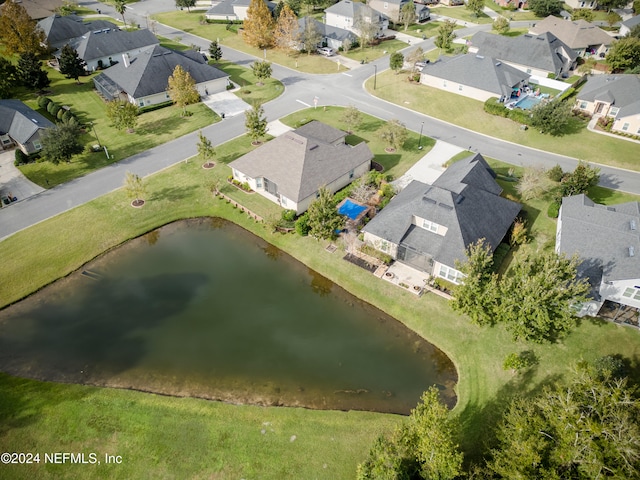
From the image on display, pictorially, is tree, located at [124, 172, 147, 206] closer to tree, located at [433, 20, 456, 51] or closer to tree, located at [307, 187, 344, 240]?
tree, located at [307, 187, 344, 240]

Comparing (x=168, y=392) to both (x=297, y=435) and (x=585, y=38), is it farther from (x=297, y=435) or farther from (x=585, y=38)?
(x=585, y=38)

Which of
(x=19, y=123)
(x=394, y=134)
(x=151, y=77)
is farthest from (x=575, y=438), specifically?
(x=151, y=77)

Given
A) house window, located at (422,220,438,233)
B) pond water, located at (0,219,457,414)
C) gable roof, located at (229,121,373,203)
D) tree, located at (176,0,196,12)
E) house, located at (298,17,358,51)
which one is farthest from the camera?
tree, located at (176,0,196,12)

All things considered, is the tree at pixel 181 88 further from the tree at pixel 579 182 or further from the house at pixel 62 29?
the tree at pixel 579 182

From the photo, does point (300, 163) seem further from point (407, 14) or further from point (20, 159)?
point (407, 14)

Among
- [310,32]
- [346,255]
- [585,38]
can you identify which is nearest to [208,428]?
[346,255]

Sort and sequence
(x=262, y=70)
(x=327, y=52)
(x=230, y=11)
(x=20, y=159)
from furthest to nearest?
(x=230, y=11), (x=327, y=52), (x=262, y=70), (x=20, y=159)

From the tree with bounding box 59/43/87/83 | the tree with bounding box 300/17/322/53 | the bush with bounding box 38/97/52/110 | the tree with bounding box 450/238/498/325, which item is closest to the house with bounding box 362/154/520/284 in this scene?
the tree with bounding box 450/238/498/325

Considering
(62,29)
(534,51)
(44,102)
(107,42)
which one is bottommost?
(44,102)
